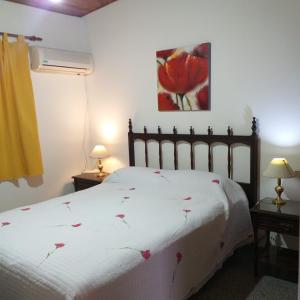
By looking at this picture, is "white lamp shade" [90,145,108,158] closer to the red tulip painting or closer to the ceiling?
the red tulip painting

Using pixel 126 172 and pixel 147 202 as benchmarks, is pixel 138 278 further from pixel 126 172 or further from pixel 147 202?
pixel 126 172

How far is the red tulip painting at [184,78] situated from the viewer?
288 centimetres

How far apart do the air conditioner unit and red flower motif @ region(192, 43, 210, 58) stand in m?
1.44

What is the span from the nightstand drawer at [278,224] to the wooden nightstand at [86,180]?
69.4 inches

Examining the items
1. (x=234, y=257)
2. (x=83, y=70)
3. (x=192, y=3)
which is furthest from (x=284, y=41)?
(x=83, y=70)

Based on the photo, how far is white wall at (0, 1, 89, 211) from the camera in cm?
326

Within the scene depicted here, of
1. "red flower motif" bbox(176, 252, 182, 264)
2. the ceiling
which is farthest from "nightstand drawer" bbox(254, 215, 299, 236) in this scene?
the ceiling

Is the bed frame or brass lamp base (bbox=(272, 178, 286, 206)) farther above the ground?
the bed frame

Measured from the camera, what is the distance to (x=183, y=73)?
9.86 feet

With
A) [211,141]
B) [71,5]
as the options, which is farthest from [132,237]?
[71,5]

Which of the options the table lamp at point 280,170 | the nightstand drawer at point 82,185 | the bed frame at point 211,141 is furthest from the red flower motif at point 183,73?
the nightstand drawer at point 82,185

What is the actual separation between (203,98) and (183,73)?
321mm

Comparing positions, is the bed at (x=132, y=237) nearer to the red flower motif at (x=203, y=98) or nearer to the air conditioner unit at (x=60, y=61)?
the red flower motif at (x=203, y=98)

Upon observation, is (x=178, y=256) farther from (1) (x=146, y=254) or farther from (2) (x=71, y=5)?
(2) (x=71, y=5)
